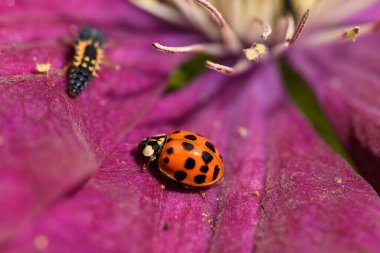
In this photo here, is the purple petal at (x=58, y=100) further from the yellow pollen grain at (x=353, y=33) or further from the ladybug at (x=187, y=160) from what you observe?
the yellow pollen grain at (x=353, y=33)

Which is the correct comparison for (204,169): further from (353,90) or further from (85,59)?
(353,90)

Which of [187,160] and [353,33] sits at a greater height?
[353,33]

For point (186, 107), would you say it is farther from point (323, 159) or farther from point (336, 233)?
point (336, 233)

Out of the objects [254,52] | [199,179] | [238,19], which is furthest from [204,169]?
[238,19]

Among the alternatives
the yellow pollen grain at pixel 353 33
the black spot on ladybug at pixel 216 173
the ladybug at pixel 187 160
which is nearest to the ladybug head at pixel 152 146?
the ladybug at pixel 187 160

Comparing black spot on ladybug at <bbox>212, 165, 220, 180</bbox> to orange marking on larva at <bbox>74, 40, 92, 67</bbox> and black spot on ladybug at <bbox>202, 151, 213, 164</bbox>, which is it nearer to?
black spot on ladybug at <bbox>202, 151, 213, 164</bbox>

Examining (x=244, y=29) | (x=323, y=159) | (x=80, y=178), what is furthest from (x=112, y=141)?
(x=244, y=29)
